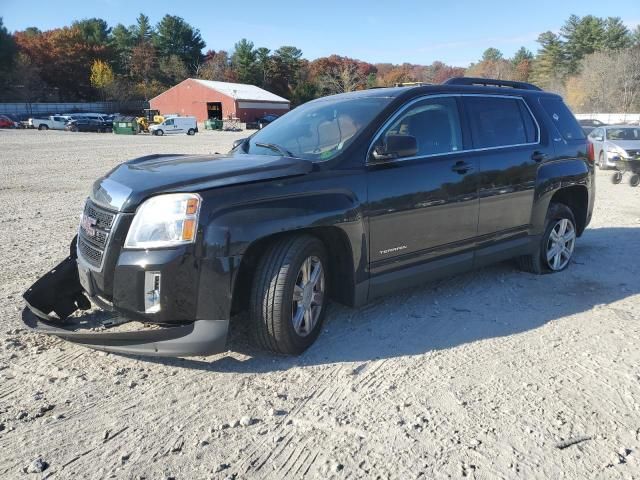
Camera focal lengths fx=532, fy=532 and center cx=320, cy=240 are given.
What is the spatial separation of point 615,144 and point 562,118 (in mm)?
11359

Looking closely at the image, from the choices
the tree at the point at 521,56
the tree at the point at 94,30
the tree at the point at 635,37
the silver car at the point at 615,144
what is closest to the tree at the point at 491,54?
the tree at the point at 521,56

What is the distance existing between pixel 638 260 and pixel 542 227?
182 centimetres

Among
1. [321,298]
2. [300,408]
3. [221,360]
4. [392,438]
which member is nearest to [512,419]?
[392,438]

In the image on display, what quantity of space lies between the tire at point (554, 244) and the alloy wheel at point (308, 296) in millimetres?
2861

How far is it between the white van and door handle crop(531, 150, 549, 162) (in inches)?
1817

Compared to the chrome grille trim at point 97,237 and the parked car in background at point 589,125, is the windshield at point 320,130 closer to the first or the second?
the chrome grille trim at point 97,237

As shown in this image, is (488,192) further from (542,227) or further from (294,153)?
(294,153)

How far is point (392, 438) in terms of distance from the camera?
285cm

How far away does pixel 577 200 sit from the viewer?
619 centimetres

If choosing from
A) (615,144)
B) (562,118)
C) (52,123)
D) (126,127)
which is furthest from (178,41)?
(562,118)

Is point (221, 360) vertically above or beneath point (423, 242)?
beneath

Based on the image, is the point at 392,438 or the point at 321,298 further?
the point at 321,298

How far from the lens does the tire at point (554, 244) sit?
5695 mm

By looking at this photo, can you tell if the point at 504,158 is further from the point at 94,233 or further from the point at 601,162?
the point at 601,162
